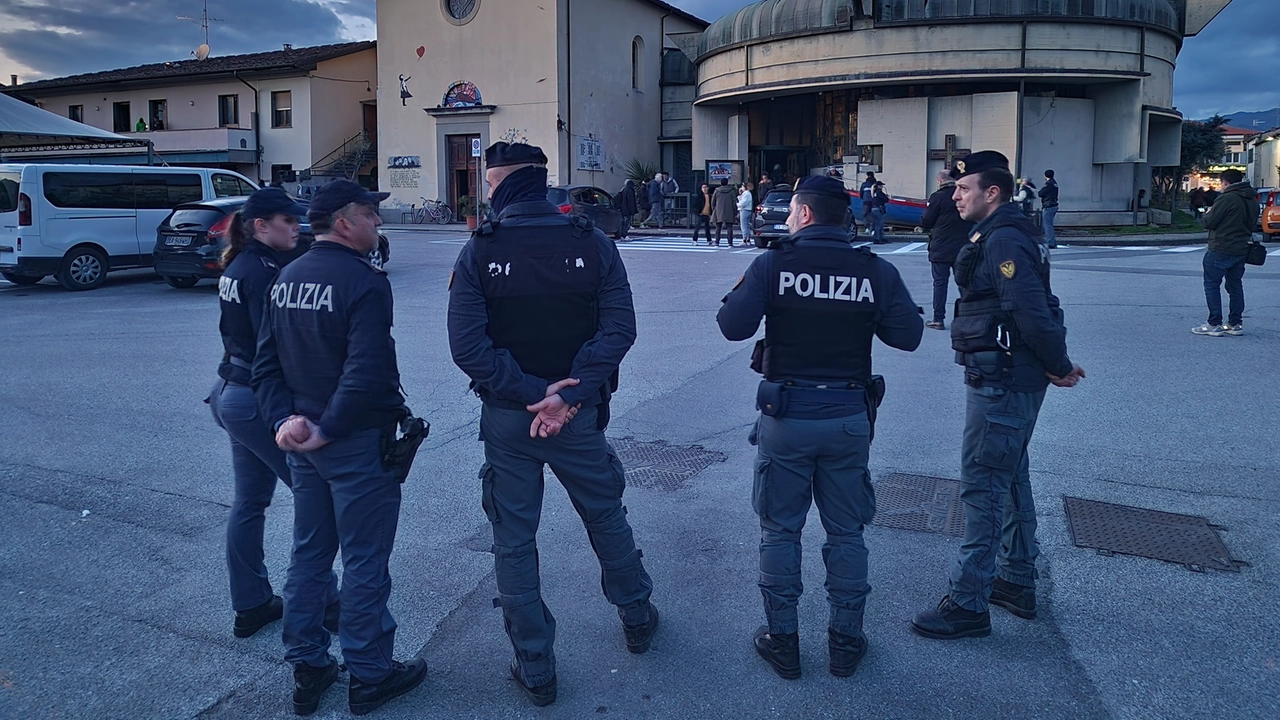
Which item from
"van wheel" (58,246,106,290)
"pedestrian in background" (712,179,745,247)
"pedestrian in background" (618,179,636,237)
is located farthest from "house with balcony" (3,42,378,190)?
"van wheel" (58,246,106,290)

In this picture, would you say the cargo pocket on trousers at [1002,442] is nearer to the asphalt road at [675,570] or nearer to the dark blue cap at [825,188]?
the asphalt road at [675,570]

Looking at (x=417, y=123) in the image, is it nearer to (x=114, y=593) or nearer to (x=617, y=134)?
(x=617, y=134)

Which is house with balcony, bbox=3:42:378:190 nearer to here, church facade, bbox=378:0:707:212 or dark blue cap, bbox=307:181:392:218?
church facade, bbox=378:0:707:212

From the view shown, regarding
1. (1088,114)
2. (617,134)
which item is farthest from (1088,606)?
(617,134)

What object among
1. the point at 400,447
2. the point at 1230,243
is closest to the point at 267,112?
the point at 1230,243

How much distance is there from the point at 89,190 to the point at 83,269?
122cm

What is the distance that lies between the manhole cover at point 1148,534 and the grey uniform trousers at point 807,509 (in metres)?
1.80

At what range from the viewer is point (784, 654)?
3.61m

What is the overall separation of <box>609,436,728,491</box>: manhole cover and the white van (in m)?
12.0

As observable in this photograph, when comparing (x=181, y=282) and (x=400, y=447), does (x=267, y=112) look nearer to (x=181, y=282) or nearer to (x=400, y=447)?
(x=181, y=282)

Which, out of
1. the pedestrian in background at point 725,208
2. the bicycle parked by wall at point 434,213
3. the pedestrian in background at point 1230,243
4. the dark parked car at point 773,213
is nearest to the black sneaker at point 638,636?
the pedestrian in background at point 1230,243

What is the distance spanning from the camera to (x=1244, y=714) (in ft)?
10.9

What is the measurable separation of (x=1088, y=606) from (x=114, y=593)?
4.23 meters

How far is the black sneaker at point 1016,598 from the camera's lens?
4074 millimetres
